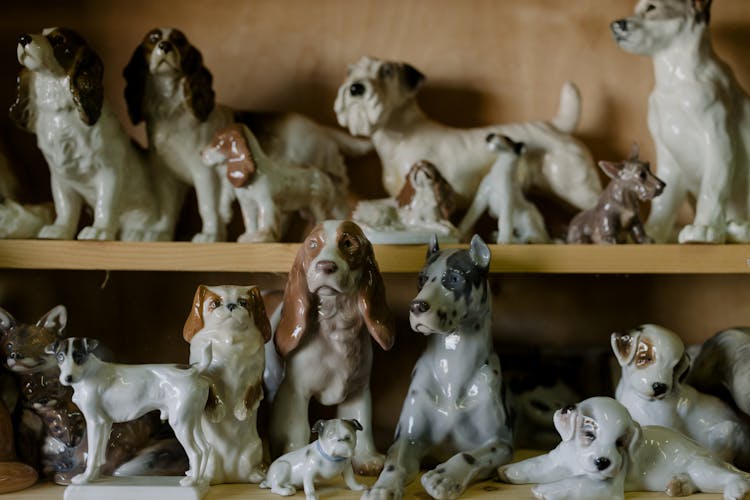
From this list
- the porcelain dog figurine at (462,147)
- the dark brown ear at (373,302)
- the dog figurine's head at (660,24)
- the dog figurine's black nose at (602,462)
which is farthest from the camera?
the porcelain dog figurine at (462,147)

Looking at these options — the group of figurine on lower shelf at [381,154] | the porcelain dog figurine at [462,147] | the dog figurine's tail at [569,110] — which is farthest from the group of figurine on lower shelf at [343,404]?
the dog figurine's tail at [569,110]

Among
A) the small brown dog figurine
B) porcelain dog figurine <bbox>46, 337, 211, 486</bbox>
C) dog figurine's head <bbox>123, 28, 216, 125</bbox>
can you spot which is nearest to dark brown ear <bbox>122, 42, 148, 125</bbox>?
dog figurine's head <bbox>123, 28, 216, 125</bbox>

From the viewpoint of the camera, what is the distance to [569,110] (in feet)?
4.21

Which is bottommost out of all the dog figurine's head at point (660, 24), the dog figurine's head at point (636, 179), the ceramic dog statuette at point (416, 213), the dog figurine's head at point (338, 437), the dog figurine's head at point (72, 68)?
the dog figurine's head at point (338, 437)

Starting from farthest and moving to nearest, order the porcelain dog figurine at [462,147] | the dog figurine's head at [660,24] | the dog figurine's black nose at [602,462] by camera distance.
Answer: the porcelain dog figurine at [462,147]
the dog figurine's head at [660,24]
the dog figurine's black nose at [602,462]

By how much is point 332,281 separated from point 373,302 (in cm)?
7

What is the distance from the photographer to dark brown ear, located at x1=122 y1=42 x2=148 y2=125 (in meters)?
1.18

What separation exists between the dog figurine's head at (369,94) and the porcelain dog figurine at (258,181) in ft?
0.32

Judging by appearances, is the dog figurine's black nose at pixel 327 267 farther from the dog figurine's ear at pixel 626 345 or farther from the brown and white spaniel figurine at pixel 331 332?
the dog figurine's ear at pixel 626 345

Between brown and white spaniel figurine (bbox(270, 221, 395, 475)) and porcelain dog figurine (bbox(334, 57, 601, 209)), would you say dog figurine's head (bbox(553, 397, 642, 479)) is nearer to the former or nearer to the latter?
brown and white spaniel figurine (bbox(270, 221, 395, 475))

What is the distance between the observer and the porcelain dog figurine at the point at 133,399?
937mm

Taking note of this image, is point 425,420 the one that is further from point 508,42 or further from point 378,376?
point 508,42

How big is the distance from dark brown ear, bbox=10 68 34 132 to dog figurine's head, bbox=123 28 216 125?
13 cm

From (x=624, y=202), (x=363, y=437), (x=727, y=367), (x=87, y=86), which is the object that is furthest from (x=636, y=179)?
(x=87, y=86)
